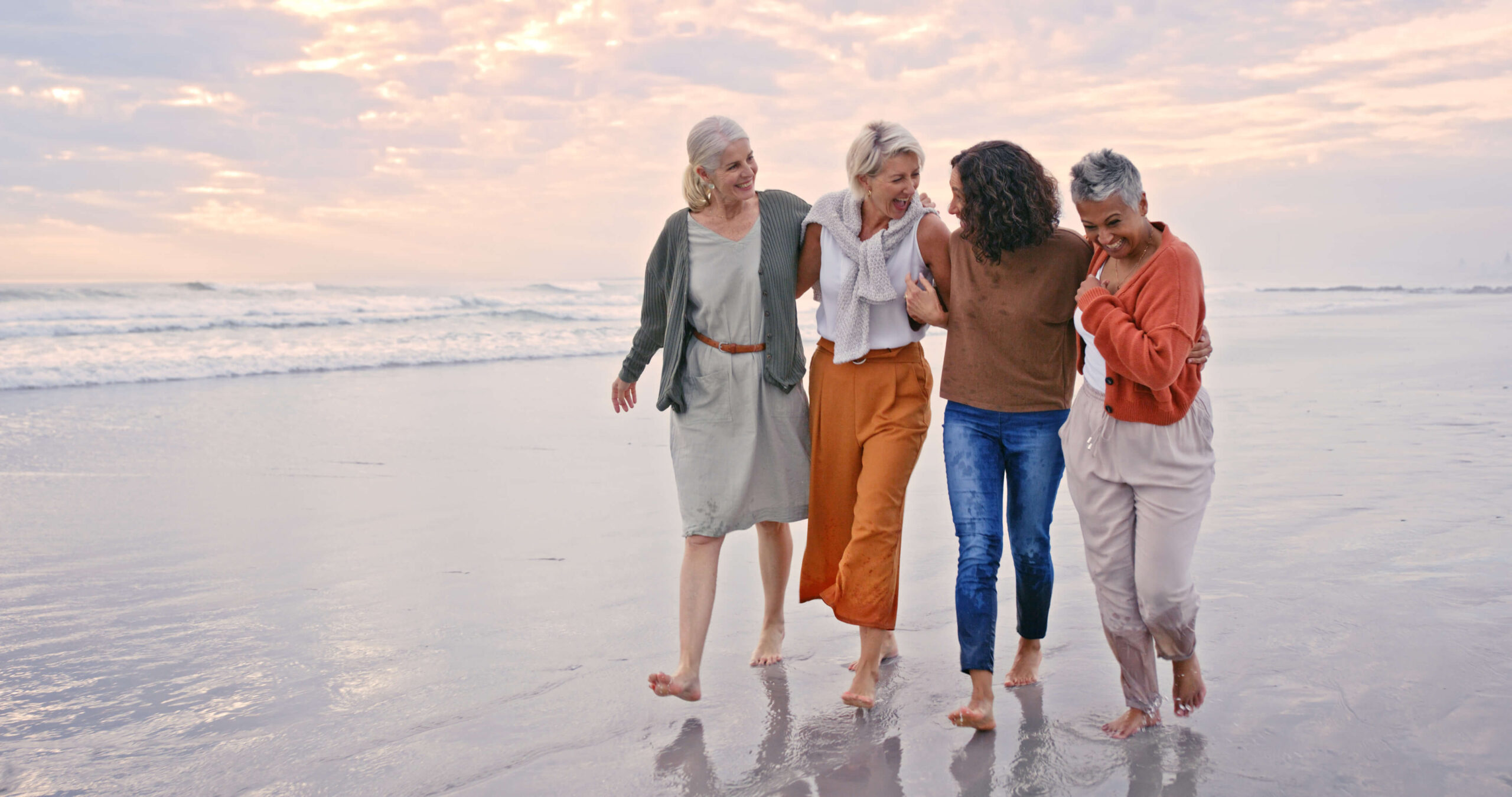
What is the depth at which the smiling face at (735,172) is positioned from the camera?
3.33 meters

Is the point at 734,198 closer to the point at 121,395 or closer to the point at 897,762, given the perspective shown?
the point at 897,762

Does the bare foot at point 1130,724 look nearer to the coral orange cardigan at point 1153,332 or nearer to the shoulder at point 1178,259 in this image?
the coral orange cardigan at point 1153,332

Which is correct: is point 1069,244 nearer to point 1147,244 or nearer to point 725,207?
point 1147,244

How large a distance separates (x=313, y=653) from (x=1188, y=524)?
2.91 m

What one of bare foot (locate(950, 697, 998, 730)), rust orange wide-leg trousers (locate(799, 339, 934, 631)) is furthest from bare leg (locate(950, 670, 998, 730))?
rust orange wide-leg trousers (locate(799, 339, 934, 631))

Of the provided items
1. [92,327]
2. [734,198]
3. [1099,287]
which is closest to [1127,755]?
[1099,287]

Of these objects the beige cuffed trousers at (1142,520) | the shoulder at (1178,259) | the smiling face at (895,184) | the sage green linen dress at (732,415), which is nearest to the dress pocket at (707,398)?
the sage green linen dress at (732,415)

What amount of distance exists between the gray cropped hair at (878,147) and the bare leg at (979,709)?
155cm

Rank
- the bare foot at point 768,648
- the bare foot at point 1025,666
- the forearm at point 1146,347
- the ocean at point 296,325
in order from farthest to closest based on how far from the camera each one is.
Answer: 1. the ocean at point 296,325
2. the bare foot at point 768,648
3. the bare foot at point 1025,666
4. the forearm at point 1146,347

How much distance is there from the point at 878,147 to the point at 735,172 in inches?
19.3

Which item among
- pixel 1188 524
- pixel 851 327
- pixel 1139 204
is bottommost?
pixel 1188 524

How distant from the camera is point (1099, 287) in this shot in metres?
2.75

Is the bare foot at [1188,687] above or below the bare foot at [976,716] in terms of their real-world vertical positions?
above

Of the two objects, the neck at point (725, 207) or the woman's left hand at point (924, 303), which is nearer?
the woman's left hand at point (924, 303)
